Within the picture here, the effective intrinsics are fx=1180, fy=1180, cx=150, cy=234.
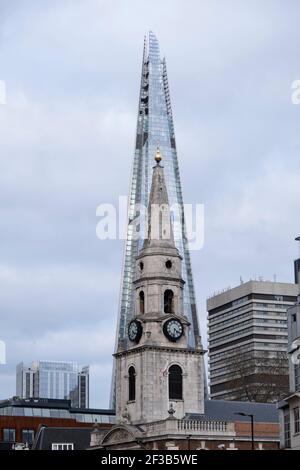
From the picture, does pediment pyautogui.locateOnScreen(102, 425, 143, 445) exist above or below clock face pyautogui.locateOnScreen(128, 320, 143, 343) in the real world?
below

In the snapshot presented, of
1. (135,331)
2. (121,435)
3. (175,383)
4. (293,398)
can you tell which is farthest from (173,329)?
(293,398)

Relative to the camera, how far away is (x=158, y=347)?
403 feet

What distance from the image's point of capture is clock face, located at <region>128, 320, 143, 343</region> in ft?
410

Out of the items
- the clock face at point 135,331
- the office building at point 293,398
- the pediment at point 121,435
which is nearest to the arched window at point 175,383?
the clock face at point 135,331

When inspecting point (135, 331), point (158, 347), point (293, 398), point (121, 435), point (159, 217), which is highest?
point (159, 217)

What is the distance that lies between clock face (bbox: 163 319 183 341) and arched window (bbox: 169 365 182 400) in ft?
10.4

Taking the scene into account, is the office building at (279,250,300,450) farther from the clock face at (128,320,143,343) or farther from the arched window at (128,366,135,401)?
the arched window at (128,366,135,401)

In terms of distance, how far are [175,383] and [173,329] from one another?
5.68m

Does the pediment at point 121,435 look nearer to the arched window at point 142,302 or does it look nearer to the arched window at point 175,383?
the arched window at point 175,383

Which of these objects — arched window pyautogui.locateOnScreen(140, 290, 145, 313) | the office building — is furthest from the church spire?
the office building

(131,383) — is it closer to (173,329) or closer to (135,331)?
(135,331)
